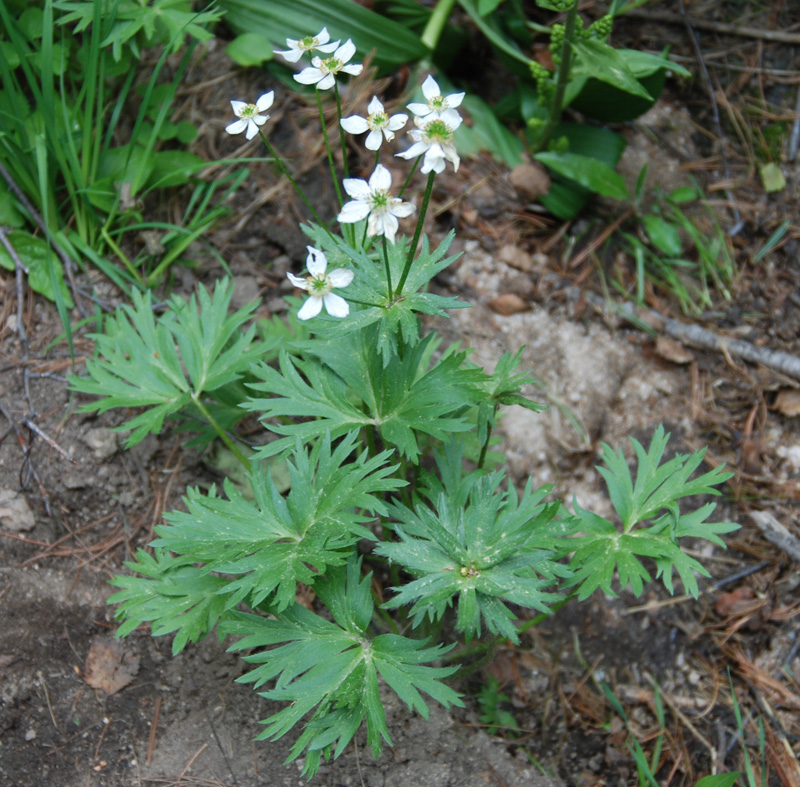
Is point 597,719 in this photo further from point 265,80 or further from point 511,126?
point 265,80

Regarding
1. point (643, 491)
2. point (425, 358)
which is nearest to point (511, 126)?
point (425, 358)

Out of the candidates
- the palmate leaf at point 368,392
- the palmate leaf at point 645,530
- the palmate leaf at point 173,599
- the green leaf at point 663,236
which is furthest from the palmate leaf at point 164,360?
the green leaf at point 663,236

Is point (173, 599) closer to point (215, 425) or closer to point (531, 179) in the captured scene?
point (215, 425)

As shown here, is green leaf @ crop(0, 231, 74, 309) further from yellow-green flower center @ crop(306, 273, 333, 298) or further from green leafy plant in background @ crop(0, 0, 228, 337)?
yellow-green flower center @ crop(306, 273, 333, 298)

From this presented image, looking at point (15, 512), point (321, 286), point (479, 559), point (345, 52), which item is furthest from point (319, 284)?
point (15, 512)

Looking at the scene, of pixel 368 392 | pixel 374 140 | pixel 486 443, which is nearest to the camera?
pixel 374 140

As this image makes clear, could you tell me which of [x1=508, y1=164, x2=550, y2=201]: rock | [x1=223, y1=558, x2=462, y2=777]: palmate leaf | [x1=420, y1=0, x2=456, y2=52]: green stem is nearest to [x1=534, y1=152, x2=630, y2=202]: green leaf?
[x1=508, y1=164, x2=550, y2=201]: rock

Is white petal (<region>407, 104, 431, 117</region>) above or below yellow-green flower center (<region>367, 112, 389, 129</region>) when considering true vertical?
above
